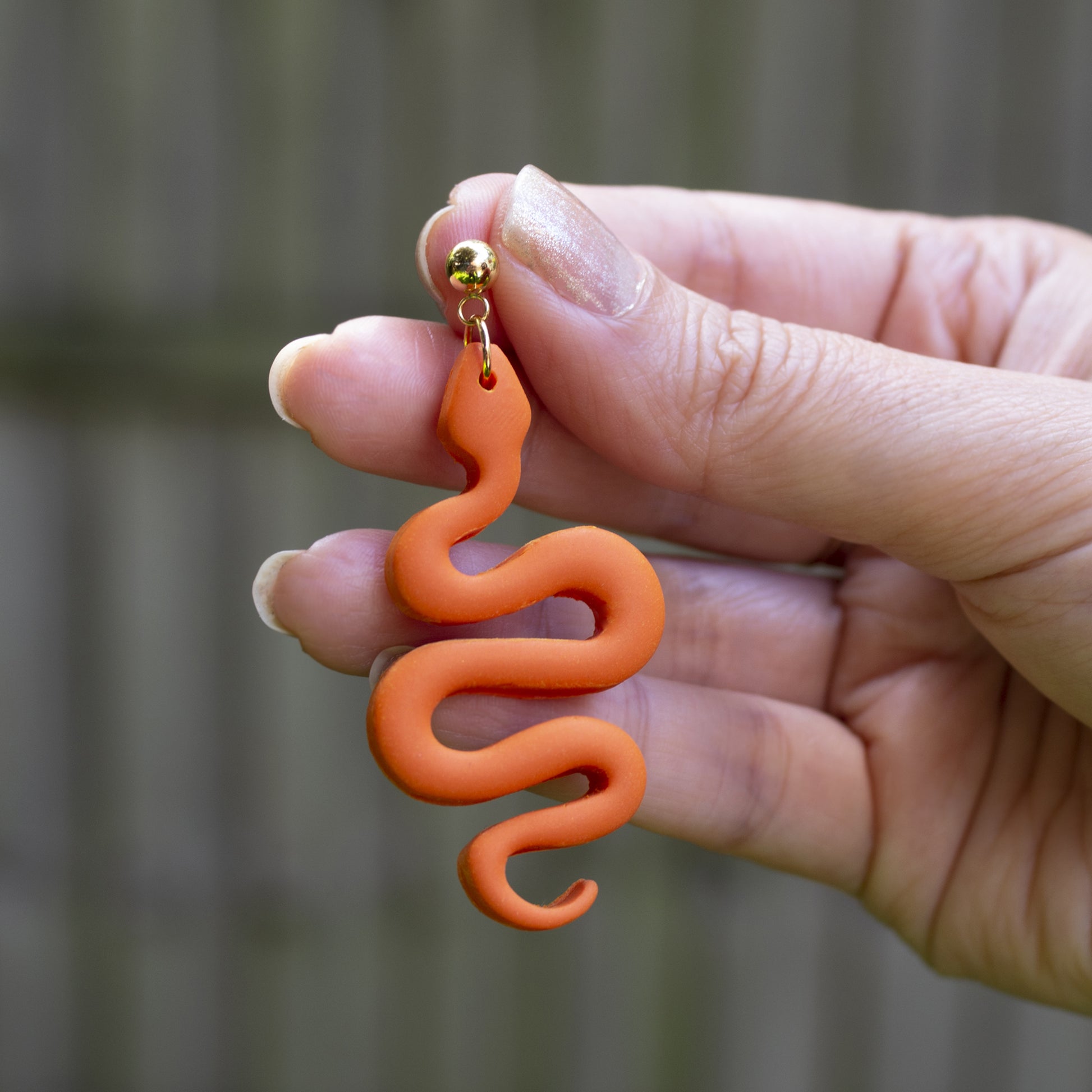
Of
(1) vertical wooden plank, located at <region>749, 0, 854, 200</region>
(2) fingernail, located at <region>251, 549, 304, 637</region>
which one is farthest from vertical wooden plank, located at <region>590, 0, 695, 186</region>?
(2) fingernail, located at <region>251, 549, 304, 637</region>

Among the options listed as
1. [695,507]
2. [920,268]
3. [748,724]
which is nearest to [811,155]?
[920,268]

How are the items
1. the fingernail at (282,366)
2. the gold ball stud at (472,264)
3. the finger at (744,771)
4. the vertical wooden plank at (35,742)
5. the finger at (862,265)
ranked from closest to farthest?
1. the gold ball stud at (472,264)
2. the fingernail at (282,366)
3. the finger at (744,771)
4. the finger at (862,265)
5. the vertical wooden plank at (35,742)

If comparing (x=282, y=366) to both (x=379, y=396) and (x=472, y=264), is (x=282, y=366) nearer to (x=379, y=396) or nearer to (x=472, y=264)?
(x=379, y=396)

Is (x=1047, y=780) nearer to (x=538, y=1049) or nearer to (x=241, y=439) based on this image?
(x=538, y=1049)

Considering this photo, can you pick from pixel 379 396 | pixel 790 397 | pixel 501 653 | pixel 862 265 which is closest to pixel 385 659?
pixel 501 653

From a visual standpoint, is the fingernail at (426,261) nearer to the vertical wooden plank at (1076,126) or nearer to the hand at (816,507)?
the hand at (816,507)

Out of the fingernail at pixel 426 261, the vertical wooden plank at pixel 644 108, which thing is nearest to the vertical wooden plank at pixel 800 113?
the vertical wooden plank at pixel 644 108

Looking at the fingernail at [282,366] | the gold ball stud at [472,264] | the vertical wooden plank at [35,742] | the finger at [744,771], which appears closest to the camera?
the gold ball stud at [472,264]
